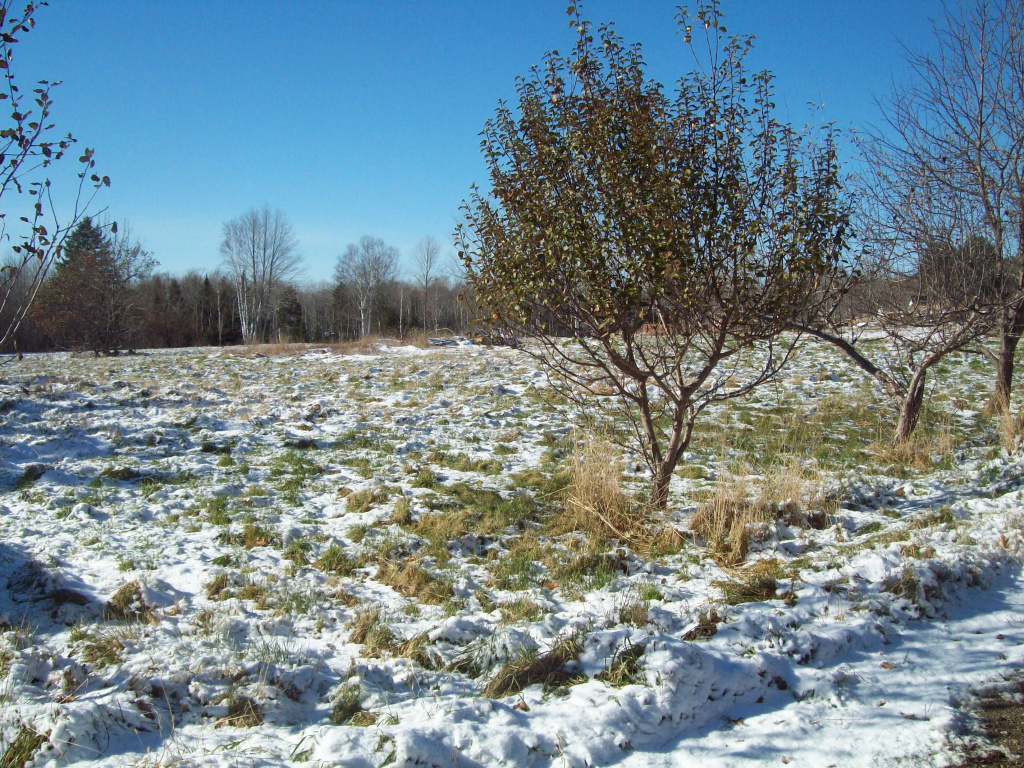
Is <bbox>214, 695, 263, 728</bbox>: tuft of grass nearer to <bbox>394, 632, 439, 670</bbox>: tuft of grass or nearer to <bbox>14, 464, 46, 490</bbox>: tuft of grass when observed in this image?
<bbox>394, 632, 439, 670</bbox>: tuft of grass

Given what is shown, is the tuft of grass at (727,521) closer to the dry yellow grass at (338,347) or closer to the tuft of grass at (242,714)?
the tuft of grass at (242,714)

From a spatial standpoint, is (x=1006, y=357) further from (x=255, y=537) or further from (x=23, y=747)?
(x=23, y=747)

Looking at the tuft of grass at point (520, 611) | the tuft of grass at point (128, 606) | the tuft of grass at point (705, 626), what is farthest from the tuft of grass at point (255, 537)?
the tuft of grass at point (705, 626)

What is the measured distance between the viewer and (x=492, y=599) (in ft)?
14.2

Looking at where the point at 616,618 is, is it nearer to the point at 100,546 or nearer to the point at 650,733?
the point at 650,733

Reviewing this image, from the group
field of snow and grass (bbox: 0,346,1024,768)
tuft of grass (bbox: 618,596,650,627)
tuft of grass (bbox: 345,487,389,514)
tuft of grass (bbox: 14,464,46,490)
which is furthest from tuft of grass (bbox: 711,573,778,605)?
tuft of grass (bbox: 14,464,46,490)

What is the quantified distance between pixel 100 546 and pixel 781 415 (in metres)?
8.27

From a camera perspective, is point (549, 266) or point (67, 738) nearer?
point (67, 738)

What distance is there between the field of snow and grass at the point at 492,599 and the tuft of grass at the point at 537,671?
0.01 m

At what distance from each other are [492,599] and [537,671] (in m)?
0.99

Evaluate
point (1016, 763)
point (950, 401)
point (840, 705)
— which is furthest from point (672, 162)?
point (950, 401)

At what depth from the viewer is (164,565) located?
15.6 ft

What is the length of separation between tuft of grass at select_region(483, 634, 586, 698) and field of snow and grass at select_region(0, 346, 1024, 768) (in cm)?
1

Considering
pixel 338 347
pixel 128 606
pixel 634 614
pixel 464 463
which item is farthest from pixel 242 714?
pixel 338 347
